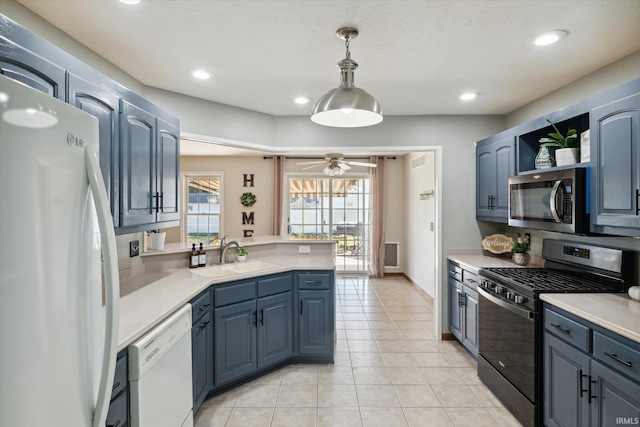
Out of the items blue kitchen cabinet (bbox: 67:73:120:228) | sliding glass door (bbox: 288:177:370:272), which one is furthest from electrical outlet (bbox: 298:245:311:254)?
sliding glass door (bbox: 288:177:370:272)

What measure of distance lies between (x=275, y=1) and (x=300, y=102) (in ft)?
5.36

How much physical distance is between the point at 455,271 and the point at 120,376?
10.3 ft

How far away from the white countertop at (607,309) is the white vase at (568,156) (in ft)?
3.16

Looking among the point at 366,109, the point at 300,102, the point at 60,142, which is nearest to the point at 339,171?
the point at 300,102

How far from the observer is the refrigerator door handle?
0.94 meters

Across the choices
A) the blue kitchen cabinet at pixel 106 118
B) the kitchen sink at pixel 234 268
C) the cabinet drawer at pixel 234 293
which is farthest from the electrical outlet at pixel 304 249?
the blue kitchen cabinet at pixel 106 118

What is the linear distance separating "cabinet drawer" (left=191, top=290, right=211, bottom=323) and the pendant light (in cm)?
146

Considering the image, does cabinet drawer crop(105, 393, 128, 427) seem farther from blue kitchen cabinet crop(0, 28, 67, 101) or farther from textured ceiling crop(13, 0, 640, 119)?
textured ceiling crop(13, 0, 640, 119)

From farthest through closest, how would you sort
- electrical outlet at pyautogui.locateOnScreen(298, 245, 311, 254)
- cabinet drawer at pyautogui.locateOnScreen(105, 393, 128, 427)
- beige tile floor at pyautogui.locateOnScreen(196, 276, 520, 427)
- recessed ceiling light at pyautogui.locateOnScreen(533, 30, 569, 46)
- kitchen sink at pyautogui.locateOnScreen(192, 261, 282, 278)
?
electrical outlet at pyautogui.locateOnScreen(298, 245, 311, 254), kitchen sink at pyautogui.locateOnScreen(192, 261, 282, 278), beige tile floor at pyautogui.locateOnScreen(196, 276, 520, 427), recessed ceiling light at pyautogui.locateOnScreen(533, 30, 569, 46), cabinet drawer at pyautogui.locateOnScreen(105, 393, 128, 427)

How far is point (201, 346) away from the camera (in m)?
2.37

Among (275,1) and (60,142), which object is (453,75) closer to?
(275,1)

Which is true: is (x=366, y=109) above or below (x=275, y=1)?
below

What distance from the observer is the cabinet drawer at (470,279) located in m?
3.06

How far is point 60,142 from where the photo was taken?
2.77 ft
